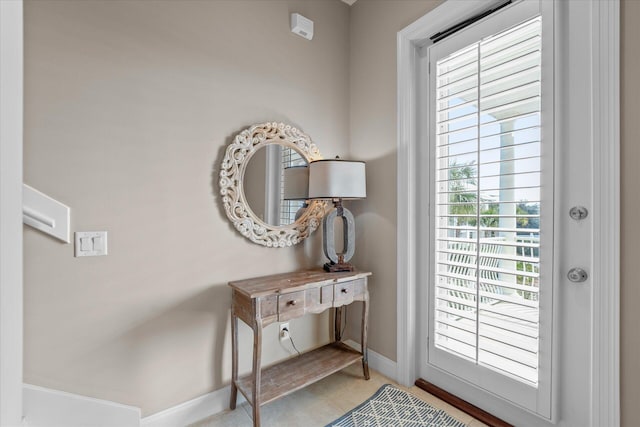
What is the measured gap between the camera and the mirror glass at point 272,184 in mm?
1909

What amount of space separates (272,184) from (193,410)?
1.41 metres

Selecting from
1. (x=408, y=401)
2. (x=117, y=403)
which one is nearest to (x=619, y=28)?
(x=408, y=401)

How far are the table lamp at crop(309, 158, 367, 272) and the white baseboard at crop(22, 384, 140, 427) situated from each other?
133cm

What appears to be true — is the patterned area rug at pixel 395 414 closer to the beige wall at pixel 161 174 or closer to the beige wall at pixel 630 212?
the beige wall at pixel 161 174

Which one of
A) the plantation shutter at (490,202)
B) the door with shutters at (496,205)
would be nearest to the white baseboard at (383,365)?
the door with shutters at (496,205)

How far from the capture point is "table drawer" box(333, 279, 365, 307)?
1.88m

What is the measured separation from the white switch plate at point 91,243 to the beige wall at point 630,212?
91.6 inches

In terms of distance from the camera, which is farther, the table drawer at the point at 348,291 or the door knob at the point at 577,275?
the table drawer at the point at 348,291

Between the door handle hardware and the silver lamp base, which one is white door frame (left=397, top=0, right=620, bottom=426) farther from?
the silver lamp base

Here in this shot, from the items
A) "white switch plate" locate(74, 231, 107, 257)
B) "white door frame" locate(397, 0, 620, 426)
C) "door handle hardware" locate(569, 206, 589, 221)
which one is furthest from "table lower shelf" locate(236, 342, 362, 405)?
"door handle hardware" locate(569, 206, 589, 221)
